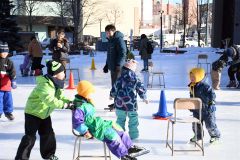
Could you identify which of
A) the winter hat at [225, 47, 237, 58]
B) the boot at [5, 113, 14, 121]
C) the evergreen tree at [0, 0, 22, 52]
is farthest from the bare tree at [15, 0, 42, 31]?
the boot at [5, 113, 14, 121]

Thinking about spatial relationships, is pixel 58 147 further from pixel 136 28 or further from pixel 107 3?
pixel 136 28

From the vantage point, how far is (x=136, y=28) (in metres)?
84.0

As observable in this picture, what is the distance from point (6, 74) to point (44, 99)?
3105mm

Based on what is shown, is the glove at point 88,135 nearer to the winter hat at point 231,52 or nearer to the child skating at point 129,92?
the child skating at point 129,92

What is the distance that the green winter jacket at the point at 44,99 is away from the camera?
16.4 feet

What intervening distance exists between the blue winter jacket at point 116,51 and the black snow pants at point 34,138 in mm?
3494

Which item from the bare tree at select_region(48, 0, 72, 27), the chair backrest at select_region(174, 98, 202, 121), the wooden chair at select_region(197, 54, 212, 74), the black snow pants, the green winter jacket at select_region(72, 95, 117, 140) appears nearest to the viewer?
the green winter jacket at select_region(72, 95, 117, 140)

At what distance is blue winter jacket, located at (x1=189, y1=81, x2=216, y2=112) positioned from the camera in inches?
245

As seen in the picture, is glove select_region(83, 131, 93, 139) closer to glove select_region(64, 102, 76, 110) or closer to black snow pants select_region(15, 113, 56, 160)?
glove select_region(64, 102, 76, 110)

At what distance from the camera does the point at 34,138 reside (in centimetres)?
Result: 538

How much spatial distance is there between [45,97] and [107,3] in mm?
72097

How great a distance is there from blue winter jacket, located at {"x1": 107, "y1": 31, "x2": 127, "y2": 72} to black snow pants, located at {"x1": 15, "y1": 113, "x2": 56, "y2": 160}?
349cm

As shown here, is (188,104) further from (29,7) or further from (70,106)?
(29,7)

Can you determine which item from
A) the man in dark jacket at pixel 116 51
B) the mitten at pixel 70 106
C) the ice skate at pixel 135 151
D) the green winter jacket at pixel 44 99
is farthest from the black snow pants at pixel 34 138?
the man in dark jacket at pixel 116 51
